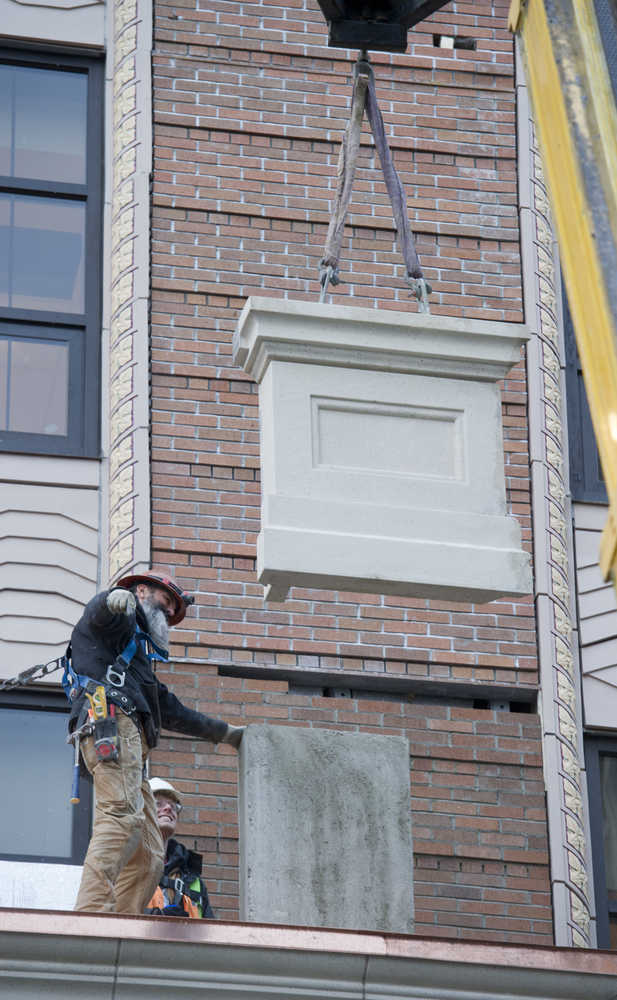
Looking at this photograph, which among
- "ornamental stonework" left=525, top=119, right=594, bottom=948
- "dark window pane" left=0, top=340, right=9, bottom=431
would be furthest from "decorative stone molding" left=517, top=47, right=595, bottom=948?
"dark window pane" left=0, top=340, right=9, bottom=431

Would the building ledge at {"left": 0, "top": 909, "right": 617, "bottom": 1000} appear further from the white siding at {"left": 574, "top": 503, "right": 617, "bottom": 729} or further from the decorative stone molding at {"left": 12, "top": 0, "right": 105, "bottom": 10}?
the decorative stone molding at {"left": 12, "top": 0, "right": 105, "bottom": 10}

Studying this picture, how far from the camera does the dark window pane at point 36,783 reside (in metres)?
12.2

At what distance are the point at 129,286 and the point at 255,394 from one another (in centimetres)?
104

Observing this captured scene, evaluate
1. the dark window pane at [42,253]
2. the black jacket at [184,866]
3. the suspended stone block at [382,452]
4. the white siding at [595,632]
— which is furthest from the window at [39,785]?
the suspended stone block at [382,452]

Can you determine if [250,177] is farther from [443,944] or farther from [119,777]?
[443,944]

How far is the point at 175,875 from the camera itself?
1103 cm

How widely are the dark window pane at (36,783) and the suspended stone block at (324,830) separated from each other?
1.90 meters

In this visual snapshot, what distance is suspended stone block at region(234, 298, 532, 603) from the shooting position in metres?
8.98

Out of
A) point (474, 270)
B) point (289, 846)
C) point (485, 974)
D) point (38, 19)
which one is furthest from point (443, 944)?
point (38, 19)

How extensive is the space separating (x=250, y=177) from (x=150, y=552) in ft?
8.61

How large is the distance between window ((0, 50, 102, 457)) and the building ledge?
465cm

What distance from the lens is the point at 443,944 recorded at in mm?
9430

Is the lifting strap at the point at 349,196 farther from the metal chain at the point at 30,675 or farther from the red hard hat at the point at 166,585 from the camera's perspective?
the metal chain at the point at 30,675

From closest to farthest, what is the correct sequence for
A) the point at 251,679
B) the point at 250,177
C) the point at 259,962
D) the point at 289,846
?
Answer: the point at 259,962 → the point at 289,846 → the point at 251,679 → the point at 250,177
